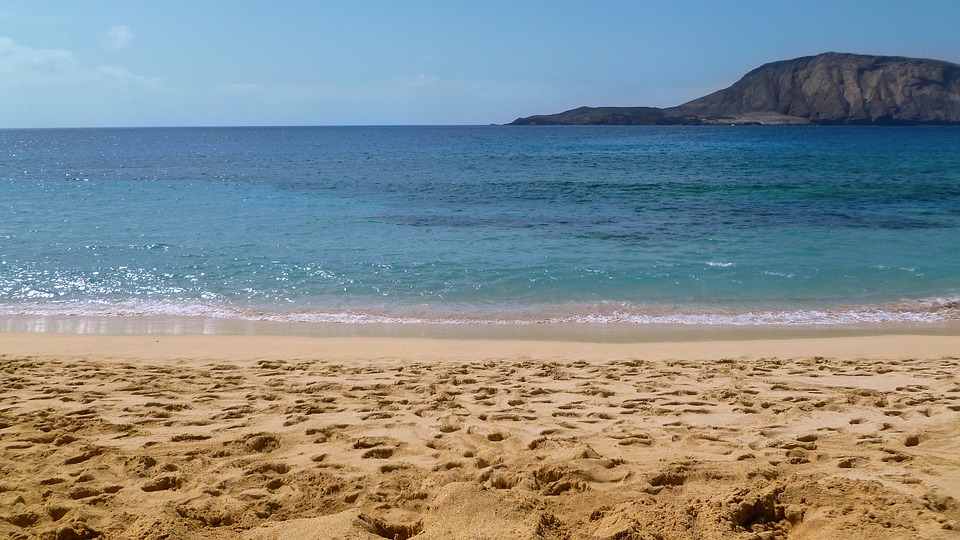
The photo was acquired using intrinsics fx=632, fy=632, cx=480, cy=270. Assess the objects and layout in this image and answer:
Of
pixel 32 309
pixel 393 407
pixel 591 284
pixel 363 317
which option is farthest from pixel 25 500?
pixel 591 284

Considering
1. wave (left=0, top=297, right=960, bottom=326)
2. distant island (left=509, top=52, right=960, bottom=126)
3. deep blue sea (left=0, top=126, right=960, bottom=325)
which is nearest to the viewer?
wave (left=0, top=297, right=960, bottom=326)

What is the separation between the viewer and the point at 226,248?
1511 centimetres

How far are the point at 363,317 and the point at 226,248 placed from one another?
6539 mm

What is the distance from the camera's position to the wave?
32.4 ft

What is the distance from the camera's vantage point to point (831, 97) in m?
126

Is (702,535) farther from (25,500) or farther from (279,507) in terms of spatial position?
(25,500)

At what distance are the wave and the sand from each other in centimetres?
222

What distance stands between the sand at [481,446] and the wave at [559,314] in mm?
2216

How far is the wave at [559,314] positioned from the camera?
32.4ft

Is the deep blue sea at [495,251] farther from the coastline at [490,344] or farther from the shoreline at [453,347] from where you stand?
the shoreline at [453,347]

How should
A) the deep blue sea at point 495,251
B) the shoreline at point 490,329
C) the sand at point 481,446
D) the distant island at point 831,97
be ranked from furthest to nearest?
the distant island at point 831,97 < the deep blue sea at point 495,251 < the shoreline at point 490,329 < the sand at point 481,446

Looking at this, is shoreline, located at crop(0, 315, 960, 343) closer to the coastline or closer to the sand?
the coastline

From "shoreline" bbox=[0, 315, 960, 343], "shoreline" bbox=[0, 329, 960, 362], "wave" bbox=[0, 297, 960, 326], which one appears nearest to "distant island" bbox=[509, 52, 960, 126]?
"wave" bbox=[0, 297, 960, 326]

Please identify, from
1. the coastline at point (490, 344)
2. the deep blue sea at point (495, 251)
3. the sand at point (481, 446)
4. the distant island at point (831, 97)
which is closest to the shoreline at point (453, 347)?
the coastline at point (490, 344)
